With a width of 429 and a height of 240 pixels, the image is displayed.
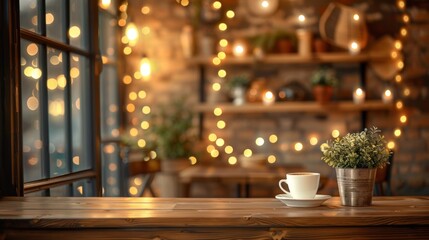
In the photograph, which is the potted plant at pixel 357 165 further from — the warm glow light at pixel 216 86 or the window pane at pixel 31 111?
the warm glow light at pixel 216 86

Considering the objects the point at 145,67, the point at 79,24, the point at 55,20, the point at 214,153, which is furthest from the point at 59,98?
the point at 214,153

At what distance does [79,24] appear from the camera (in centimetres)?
364

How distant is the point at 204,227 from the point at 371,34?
4216 millimetres

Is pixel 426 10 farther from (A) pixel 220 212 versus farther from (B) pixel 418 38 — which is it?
(A) pixel 220 212

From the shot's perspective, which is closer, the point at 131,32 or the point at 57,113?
the point at 57,113

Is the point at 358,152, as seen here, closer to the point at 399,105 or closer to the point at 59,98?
the point at 59,98

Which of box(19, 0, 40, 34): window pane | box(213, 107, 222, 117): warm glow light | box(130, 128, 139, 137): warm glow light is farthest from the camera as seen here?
box(130, 128, 139, 137): warm glow light

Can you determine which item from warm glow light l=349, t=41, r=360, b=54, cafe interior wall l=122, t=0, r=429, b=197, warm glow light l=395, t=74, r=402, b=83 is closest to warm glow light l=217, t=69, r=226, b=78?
cafe interior wall l=122, t=0, r=429, b=197

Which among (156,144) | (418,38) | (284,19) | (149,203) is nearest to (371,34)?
(418,38)

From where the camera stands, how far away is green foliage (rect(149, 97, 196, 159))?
5586 mm

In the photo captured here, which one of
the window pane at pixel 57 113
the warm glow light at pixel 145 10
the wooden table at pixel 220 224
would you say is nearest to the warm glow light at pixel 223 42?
the warm glow light at pixel 145 10

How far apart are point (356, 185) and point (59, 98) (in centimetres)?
184

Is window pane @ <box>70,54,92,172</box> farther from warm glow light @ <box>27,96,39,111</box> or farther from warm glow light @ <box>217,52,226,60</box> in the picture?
warm glow light @ <box>217,52,226,60</box>

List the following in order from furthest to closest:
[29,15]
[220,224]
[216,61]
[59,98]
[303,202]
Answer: [216,61] → [59,98] → [29,15] → [303,202] → [220,224]
